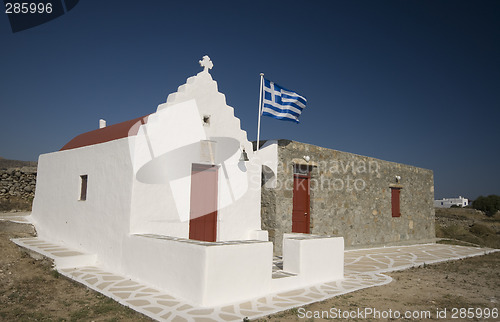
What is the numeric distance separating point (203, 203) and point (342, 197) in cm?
543

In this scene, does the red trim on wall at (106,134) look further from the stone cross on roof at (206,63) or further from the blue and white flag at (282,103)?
the blue and white flag at (282,103)

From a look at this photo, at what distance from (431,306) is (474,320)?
67cm

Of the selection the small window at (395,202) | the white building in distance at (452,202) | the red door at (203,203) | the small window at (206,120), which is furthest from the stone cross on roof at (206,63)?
the white building in distance at (452,202)

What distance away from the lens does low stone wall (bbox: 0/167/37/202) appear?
14195mm

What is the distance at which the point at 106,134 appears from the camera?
9.57m

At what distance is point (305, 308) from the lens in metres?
5.22

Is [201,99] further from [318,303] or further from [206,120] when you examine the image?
[318,303]

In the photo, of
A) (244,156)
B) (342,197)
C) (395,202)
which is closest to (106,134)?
(244,156)

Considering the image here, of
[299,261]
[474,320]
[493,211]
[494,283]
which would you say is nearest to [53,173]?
[299,261]

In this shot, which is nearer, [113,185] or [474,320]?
[474,320]

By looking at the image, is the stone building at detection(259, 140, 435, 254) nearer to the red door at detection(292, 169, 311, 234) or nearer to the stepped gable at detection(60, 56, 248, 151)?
the red door at detection(292, 169, 311, 234)

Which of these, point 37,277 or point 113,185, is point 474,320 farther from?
point 37,277

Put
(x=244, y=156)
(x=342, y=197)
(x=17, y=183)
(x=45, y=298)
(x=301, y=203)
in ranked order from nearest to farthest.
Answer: (x=45, y=298) → (x=244, y=156) → (x=301, y=203) → (x=342, y=197) → (x=17, y=183)

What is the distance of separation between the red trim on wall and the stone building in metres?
3.48
